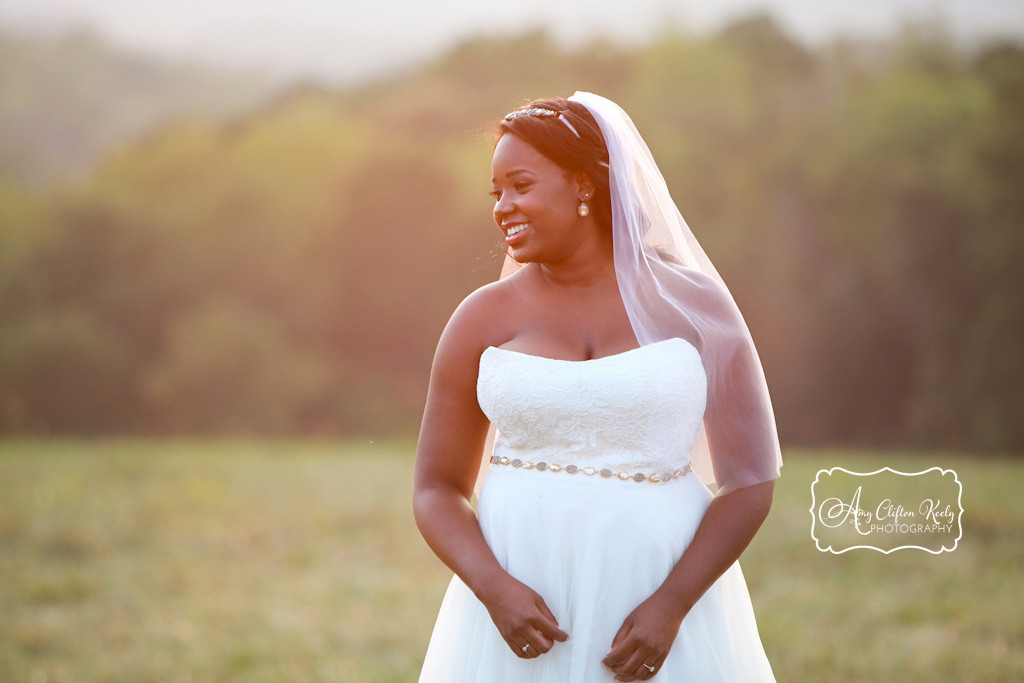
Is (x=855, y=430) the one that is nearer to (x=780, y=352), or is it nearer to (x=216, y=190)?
(x=780, y=352)

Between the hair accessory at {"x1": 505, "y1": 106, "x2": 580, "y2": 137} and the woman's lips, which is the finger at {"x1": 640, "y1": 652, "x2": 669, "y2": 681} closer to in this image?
the woman's lips

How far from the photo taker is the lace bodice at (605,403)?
80.9 inches

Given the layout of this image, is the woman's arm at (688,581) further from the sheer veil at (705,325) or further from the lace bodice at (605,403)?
the lace bodice at (605,403)

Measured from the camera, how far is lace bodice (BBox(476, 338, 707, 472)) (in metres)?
2.05

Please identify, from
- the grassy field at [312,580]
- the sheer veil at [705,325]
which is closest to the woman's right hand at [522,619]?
the sheer veil at [705,325]

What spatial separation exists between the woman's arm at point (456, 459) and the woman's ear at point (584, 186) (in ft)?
1.11

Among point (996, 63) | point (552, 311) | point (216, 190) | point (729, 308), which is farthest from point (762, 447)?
point (216, 190)

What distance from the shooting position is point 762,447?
7.01 ft

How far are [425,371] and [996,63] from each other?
23.9 ft

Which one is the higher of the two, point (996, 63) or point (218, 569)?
point (996, 63)

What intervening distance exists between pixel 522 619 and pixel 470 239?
32.4 feet

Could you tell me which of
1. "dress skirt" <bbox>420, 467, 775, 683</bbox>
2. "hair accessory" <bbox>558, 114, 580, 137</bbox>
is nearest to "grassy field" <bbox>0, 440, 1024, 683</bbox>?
"dress skirt" <bbox>420, 467, 775, 683</bbox>

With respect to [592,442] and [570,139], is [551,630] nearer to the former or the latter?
[592,442]

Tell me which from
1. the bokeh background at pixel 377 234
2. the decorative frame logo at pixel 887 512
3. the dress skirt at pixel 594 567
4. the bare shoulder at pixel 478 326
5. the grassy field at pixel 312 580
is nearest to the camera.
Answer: the dress skirt at pixel 594 567
